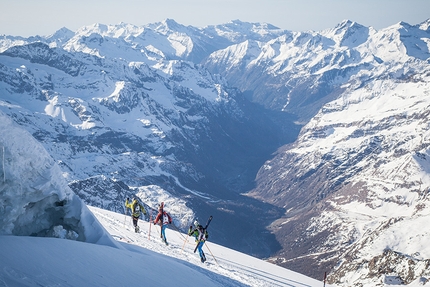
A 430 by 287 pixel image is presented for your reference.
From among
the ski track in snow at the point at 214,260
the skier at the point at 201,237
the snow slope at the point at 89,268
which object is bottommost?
the ski track in snow at the point at 214,260

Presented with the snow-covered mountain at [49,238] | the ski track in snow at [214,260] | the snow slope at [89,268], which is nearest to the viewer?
the snow slope at [89,268]

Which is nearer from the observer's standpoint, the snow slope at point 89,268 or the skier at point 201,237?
the snow slope at point 89,268

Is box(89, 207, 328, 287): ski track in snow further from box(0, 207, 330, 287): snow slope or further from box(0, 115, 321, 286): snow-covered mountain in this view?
box(0, 115, 321, 286): snow-covered mountain

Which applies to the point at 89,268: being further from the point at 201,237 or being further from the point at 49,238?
the point at 201,237

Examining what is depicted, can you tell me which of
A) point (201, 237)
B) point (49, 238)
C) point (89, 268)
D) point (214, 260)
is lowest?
point (214, 260)

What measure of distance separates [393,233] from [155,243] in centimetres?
12087

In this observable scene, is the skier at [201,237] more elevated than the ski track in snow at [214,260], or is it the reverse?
the skier at [201,237]

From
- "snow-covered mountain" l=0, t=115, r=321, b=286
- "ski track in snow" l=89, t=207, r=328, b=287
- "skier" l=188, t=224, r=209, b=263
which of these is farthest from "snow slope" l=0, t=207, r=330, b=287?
"skier" l=188, t=224, r=209, b=263

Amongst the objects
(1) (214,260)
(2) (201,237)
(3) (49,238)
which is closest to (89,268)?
(3) (49,238)

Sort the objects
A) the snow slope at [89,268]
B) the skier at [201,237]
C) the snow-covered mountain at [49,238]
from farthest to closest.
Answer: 1. the skier at [201,237]
2. the snow-covered mountain at [49,238]
3. the snow slope at [89,268]

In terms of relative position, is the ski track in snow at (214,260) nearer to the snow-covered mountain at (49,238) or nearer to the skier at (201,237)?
the skier at (201,237)

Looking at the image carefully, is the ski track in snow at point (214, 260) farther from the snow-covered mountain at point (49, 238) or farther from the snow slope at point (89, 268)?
the snow-covered mountain at point (49, 238)

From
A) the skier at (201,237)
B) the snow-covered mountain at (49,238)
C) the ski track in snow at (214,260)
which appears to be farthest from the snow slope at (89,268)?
the skier at (201,237)

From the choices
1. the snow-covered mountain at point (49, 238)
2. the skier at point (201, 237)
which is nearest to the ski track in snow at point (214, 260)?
the skier at point (201, 237)
